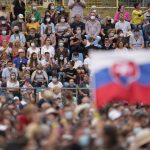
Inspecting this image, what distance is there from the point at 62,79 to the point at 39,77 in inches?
27.7

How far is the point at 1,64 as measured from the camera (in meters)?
32.5

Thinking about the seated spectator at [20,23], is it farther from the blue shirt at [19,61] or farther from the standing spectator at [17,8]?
the blue shirt at [19,61]

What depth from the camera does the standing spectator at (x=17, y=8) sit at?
1462 inches

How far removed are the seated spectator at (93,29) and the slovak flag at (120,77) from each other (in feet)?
52.2

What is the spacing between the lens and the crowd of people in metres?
18.2

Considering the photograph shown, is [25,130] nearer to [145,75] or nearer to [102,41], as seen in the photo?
[145,75]

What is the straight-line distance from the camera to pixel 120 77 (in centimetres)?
1878

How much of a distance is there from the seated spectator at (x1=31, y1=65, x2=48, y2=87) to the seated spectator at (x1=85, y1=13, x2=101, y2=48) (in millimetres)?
3781

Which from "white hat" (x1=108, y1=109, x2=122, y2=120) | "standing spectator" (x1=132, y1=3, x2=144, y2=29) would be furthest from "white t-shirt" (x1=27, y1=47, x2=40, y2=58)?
"white hat" (x1=108, y1=109, x2=122, y2=120)

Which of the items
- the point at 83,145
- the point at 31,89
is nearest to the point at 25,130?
the point at 83,145

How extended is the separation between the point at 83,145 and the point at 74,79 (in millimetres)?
13954

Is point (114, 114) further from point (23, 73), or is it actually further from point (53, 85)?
point (23, 73)

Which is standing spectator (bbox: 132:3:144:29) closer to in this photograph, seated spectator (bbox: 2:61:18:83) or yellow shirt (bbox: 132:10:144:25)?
yellow shirt (bbox: 132:10:144:25)

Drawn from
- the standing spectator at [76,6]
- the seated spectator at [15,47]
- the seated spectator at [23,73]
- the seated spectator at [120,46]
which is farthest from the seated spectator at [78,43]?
the seated spectator at [23,73]
